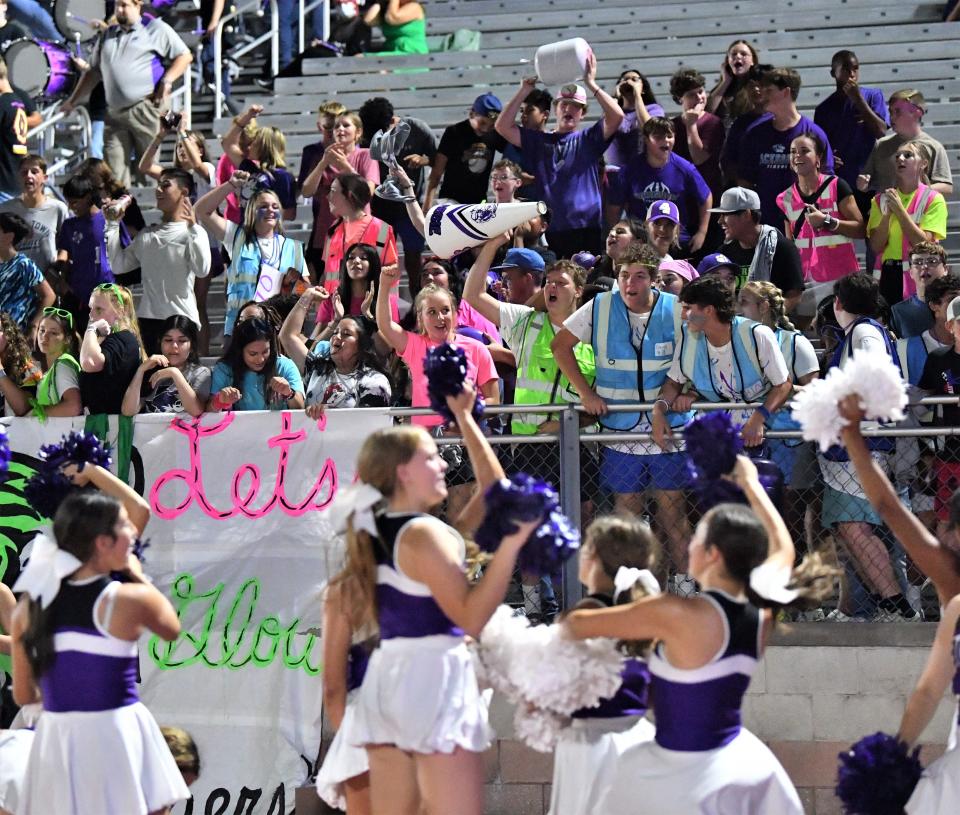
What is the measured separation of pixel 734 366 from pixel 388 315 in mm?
1676

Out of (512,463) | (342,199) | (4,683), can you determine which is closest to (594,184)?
(342,199)

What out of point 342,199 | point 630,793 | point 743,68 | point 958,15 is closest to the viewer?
point 630,793

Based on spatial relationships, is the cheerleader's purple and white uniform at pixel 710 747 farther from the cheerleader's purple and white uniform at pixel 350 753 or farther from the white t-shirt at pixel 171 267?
the white t-shirt at pixel 171 267

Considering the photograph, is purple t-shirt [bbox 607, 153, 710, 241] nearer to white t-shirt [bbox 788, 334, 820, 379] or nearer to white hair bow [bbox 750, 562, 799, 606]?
white t-shirt [bbox 788, 334, 820, 379]

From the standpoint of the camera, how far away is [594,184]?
10.1 metres

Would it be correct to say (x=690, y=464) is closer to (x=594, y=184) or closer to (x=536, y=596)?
(x=536, y=596)

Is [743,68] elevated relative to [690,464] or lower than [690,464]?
elevated

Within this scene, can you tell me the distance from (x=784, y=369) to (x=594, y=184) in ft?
10.2

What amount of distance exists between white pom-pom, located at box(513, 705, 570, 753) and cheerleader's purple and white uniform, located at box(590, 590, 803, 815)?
1.16 ft

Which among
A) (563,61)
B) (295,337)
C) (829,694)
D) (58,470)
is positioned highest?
(563,61)

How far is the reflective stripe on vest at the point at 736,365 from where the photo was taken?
7375 millimetres

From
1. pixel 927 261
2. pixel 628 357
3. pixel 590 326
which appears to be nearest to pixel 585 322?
pixel 590 326

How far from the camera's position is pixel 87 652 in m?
5.29

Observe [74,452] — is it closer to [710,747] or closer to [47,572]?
[47,572]
